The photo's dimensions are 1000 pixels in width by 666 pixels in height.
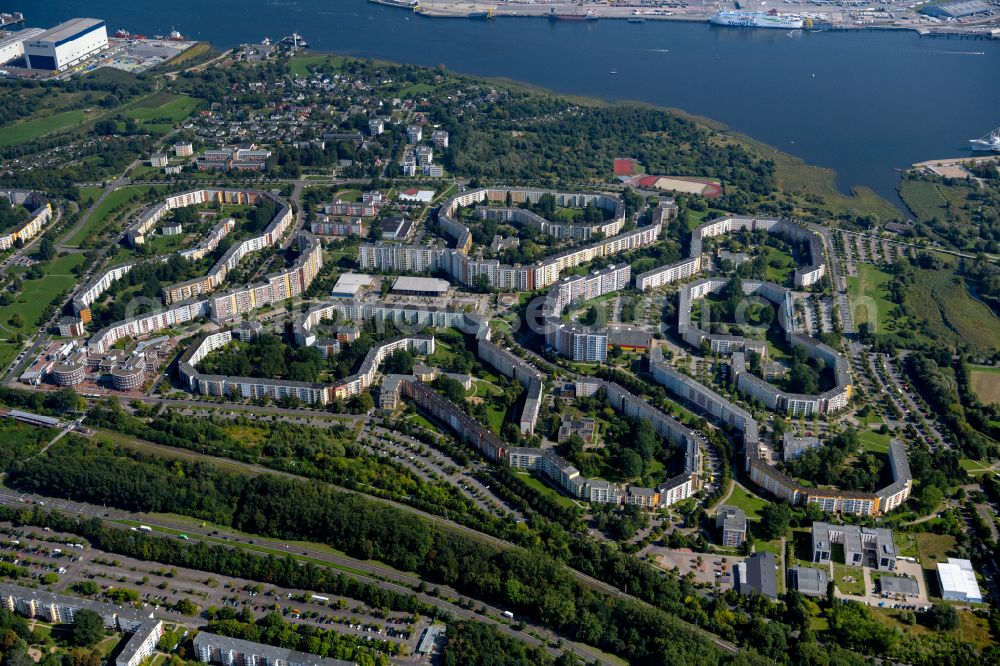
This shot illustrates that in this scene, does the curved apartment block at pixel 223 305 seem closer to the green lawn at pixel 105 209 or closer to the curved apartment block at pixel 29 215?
the green lawn at pixel 105 209

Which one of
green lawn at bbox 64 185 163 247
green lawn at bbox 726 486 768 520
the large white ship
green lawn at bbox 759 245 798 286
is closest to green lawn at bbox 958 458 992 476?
green lawn at bbox 726 486 768 520

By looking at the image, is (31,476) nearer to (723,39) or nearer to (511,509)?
(511,509)

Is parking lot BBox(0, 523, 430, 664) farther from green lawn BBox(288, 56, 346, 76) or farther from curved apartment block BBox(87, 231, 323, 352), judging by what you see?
green lawn BBox(288, 56, 346, 76)

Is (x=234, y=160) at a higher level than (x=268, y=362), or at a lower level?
higher

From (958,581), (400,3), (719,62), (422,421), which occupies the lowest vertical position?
(422,421)

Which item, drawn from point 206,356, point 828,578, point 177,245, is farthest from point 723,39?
point 828,578

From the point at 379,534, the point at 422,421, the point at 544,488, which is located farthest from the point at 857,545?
the point at 422,421

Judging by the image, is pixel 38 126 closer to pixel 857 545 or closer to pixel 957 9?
pixel 857 545

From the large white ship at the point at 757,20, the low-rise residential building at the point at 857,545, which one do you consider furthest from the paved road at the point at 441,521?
the large white ship at the point at 757,20
